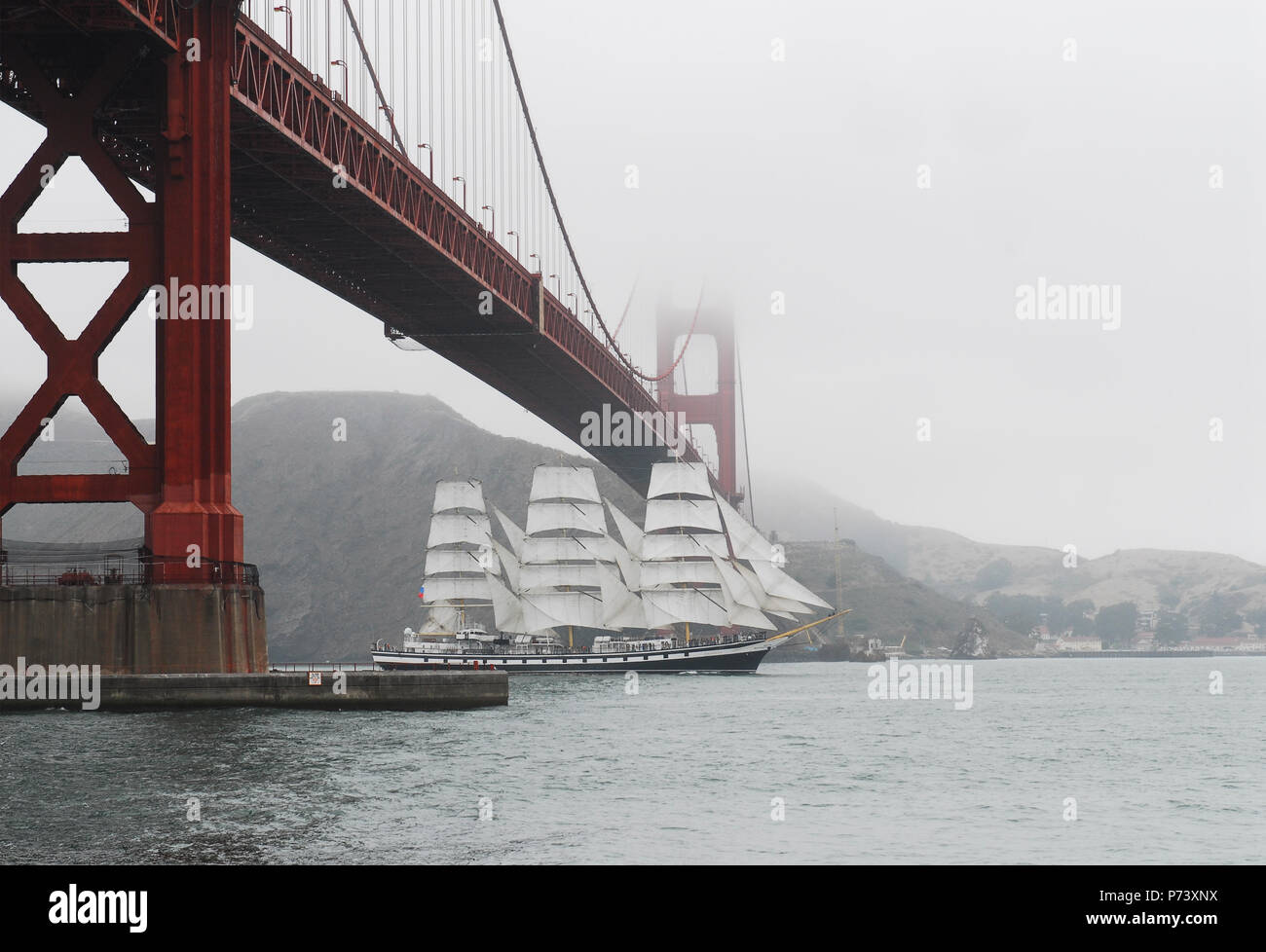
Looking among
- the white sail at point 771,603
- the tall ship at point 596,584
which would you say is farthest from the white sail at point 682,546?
the white sail at point 771,603

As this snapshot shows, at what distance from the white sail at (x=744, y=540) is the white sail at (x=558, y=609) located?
27.2 ft

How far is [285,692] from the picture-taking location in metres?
29.5

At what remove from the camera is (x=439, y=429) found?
174 meters

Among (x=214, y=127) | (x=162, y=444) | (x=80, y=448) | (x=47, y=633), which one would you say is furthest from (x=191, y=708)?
(x=80, y=448)

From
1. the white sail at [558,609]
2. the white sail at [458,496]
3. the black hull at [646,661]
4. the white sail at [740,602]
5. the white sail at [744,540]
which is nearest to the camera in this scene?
the black hull at [646,661]

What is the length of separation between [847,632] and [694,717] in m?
114

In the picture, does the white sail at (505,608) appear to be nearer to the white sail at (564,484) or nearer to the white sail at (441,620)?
the white sail at (441,620)

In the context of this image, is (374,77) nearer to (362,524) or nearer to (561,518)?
(561,518)

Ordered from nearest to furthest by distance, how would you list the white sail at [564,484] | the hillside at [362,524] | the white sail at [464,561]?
the white sail at [564,484] < the white sail at [464,561] < the hillside at [362,524]

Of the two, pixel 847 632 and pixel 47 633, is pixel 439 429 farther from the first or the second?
pixel 47 633

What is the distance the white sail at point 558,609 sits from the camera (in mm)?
84562

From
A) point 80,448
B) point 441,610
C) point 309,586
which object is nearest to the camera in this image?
point 441,610

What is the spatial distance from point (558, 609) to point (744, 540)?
35.5ft
